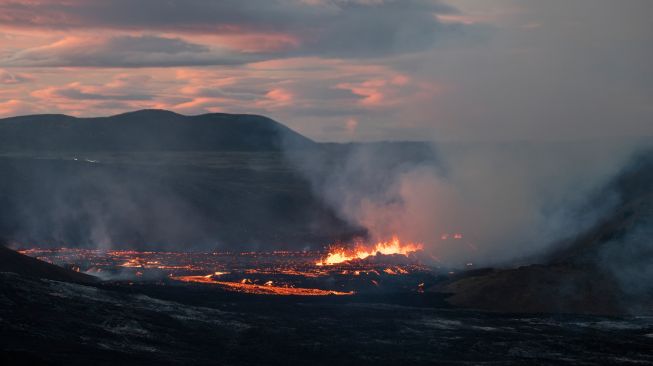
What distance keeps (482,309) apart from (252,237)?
6288cm

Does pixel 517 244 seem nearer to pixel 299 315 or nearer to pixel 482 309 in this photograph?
pixel 482 309

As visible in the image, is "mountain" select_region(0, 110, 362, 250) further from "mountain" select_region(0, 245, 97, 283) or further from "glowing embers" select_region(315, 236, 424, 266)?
"mountain" select_region(0, 245, 97, 283)

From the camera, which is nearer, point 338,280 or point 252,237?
point 338,280

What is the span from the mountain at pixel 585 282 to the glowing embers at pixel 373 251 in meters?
26.0

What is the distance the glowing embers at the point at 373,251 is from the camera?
106488 millimetres

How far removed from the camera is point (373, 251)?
368 feet

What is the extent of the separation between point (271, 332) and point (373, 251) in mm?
57637

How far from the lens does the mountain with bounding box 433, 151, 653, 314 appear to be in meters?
A: 69.9

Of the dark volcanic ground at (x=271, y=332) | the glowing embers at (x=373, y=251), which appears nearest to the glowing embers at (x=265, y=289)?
the dark volcanic ground at (x=271, y=332)

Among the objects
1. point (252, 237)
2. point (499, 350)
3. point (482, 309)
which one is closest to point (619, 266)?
point (482, 309)

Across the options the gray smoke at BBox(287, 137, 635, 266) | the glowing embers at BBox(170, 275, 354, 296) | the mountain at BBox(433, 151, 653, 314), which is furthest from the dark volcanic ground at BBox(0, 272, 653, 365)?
the gray smoke at BBox(287, 137, 635, 266)

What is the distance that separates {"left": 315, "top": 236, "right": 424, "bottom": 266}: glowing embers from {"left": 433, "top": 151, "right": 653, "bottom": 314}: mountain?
25964mm

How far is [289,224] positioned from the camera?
140000mm

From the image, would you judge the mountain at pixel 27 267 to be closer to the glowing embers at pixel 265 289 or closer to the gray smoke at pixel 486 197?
the glowing embers at pixel 265 289
